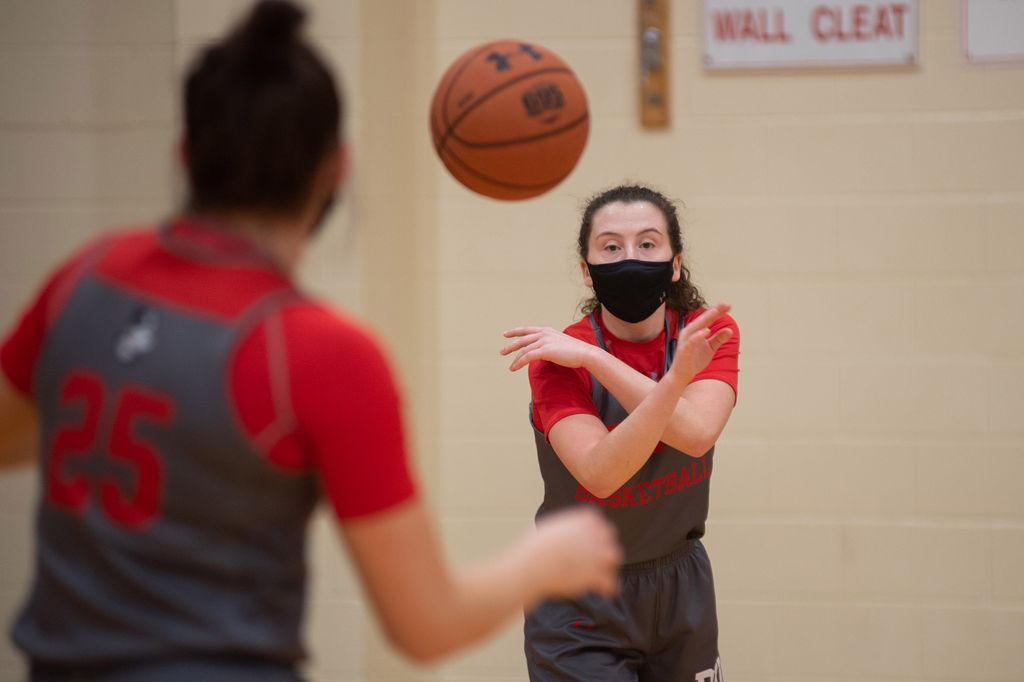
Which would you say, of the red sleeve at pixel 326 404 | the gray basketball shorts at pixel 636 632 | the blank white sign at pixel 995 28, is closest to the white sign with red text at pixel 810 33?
the blank white sign at pixel 995 28

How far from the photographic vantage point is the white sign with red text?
382 cm

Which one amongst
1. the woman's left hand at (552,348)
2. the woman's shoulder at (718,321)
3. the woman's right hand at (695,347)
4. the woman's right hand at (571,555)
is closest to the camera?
the woman's right hand at (571,555)

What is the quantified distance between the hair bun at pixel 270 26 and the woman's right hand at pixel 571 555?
0.58 meters

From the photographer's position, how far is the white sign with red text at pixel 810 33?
12.5ft

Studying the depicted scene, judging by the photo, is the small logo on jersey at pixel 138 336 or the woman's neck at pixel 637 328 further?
the woman's neck at pixel 637 328

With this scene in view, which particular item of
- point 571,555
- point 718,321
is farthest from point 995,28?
point 571,555

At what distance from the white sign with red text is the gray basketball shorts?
193cm

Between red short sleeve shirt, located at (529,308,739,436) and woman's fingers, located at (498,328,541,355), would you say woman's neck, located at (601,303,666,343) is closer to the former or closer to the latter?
red short sleeve shirt, located at (529,308,739,436)

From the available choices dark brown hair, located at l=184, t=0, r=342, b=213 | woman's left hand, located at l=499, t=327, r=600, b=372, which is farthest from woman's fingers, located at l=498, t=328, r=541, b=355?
dark brown hair, located at l=184, t=0, r=342, b=213

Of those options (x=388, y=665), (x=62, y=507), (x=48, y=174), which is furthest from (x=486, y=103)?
(x=388, y=665)

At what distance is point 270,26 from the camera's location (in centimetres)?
117

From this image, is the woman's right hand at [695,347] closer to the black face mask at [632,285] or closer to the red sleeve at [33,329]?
the black face mask at [632,285]

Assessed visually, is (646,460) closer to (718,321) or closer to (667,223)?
(718,321)

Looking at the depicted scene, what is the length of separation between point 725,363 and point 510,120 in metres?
0.75
